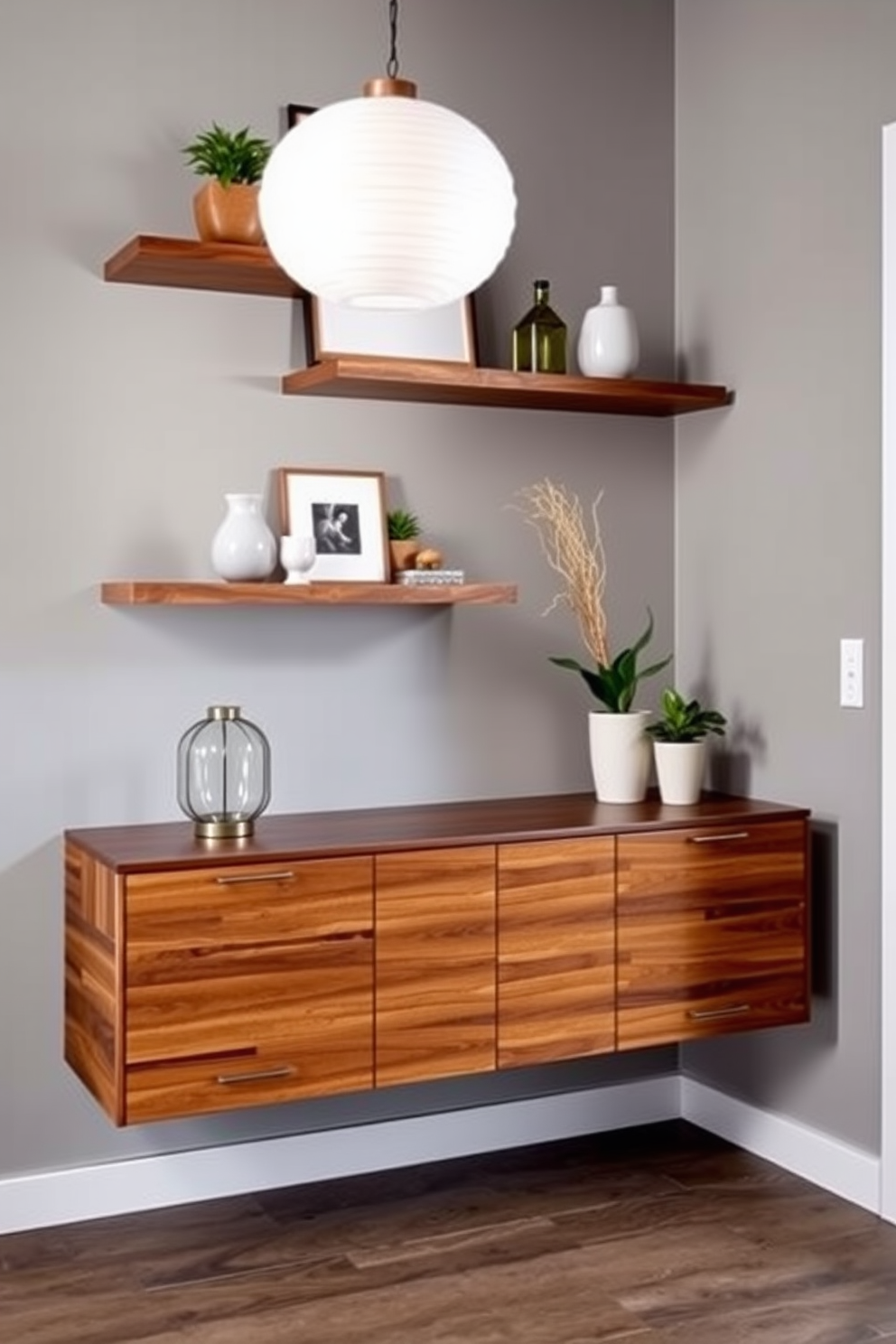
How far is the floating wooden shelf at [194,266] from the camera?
2920 millimetres

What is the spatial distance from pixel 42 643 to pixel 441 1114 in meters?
1.35

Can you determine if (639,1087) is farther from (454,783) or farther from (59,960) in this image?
(59,960)

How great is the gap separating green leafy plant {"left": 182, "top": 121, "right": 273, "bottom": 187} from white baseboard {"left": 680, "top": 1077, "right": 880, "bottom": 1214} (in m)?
2.27

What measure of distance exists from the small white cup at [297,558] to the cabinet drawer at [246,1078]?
0.89 m

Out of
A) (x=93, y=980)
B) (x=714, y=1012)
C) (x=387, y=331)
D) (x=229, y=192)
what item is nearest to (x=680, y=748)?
(x=714, y=1012)

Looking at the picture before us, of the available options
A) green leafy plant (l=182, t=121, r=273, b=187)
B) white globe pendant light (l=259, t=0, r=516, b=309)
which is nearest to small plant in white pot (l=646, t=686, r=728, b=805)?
green leafy plant (l=182, t=121, r=273, b=187)

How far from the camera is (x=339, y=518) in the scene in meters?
3.28

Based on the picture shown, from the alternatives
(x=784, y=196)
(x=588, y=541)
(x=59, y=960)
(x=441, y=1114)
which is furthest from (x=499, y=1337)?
(x=784, y=196)

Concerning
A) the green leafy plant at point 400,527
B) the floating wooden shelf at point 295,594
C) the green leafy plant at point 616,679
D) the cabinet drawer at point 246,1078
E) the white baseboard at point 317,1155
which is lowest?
the white baseboard at point 317,1155

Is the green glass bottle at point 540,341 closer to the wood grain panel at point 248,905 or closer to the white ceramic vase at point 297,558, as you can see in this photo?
the white ceramic vase at point 297,558

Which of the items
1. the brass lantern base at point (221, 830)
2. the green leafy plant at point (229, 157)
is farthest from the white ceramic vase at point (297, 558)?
the green leafy plant at point (229, 157)

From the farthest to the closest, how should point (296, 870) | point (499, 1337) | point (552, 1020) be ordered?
point (552, 1020), point (296, 870), point (499, 1337)

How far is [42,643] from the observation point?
3.05 metres

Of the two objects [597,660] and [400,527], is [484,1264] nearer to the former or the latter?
[597,660]
